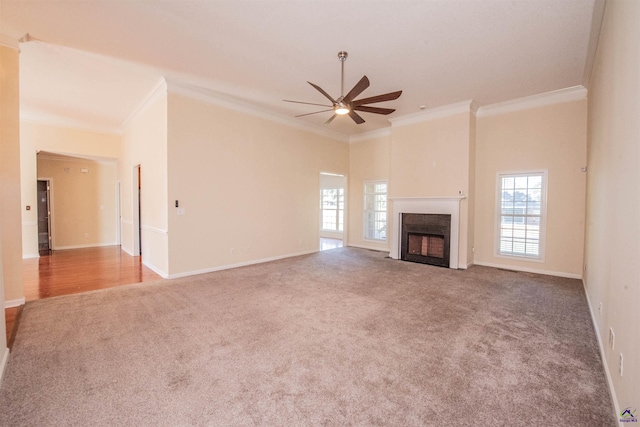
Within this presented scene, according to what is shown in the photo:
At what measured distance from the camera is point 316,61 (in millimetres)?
3895

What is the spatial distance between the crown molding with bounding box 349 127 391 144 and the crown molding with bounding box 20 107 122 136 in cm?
637

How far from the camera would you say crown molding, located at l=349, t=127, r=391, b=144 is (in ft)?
24.1

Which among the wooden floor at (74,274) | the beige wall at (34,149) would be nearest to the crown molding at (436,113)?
the wooden floor at (74,274)

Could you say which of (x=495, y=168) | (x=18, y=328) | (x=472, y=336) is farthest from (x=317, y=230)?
(x=18, y=328)

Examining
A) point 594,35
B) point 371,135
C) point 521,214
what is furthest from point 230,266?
point 594,35

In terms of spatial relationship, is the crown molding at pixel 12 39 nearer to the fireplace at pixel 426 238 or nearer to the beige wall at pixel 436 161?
the beige wall at pixel 436 161

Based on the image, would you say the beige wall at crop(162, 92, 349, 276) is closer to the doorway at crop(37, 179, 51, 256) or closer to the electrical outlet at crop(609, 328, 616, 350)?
the electrical outlet at crop(609, 328, 616, 350)

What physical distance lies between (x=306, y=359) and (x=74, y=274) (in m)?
5.03

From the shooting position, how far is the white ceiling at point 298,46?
2861 millimetres

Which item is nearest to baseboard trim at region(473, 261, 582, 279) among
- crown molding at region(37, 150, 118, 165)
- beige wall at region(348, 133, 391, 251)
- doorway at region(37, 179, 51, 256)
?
beige wall at region(348, 133, 391, 251)

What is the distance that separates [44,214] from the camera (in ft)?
24.2

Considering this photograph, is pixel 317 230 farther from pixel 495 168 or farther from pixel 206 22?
pixel 206 22

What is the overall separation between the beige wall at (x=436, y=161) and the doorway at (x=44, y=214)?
903 centimetres

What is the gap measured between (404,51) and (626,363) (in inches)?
145
